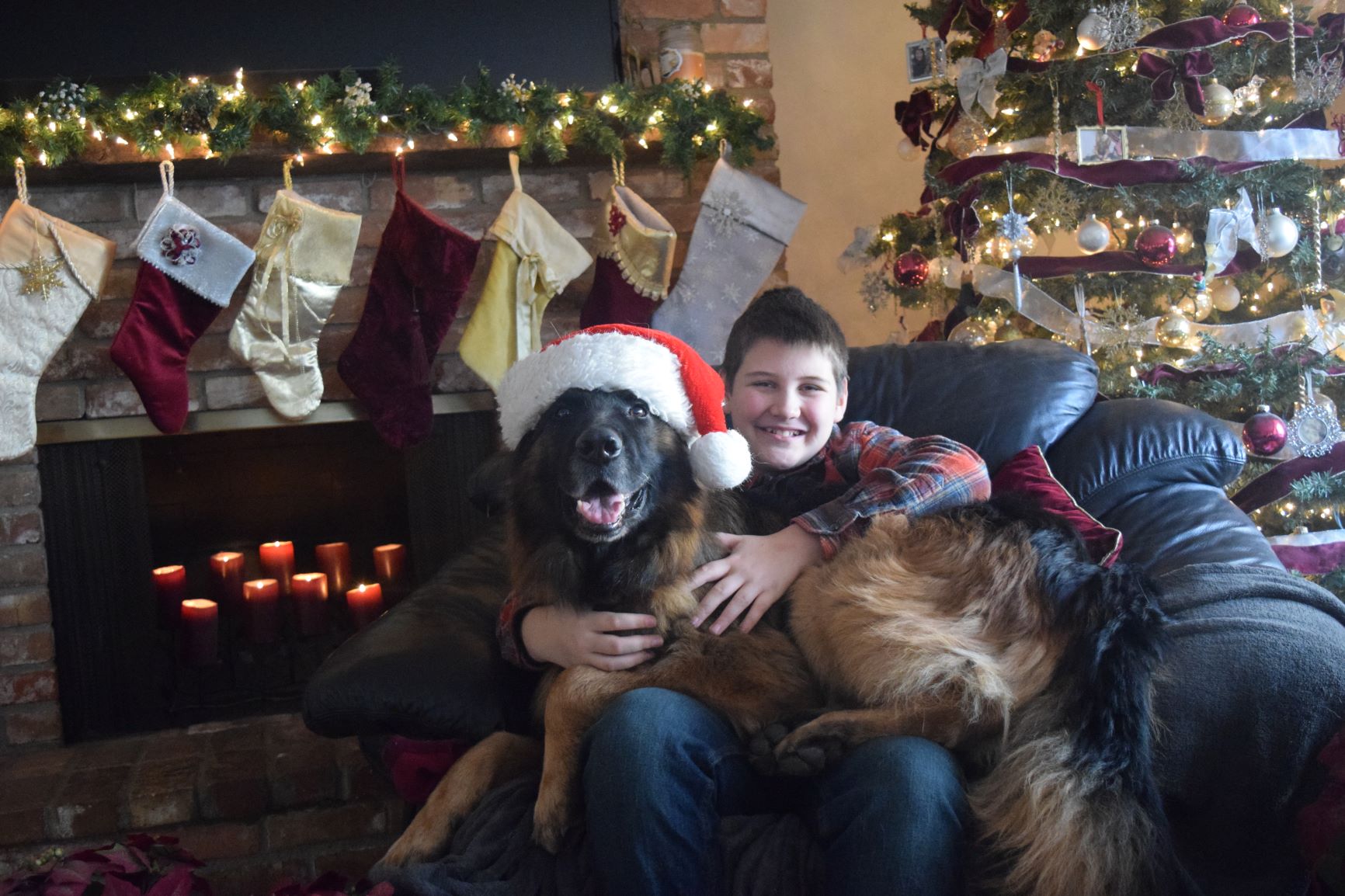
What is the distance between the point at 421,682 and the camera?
1.55m

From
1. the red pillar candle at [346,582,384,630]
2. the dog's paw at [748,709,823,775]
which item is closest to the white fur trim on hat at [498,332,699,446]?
the dog's paw at [748,709,823,775]

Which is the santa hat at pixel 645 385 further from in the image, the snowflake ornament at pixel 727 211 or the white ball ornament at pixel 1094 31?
the white ball ornament at pixel 1094 31

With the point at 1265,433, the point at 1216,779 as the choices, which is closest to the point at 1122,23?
the point at 1265,433

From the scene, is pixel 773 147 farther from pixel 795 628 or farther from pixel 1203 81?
pixel 795 628

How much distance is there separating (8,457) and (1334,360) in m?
3.50

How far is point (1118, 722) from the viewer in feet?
3.76

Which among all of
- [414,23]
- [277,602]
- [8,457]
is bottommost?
[277,602]

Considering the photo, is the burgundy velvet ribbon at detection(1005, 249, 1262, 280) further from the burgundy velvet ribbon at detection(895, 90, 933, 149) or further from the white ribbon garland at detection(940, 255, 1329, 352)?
the burgundy velvet ribbon at detection(895, 90, 933, 149)

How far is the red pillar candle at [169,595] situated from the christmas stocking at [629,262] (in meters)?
1.39

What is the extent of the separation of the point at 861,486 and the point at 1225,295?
6.56 ft

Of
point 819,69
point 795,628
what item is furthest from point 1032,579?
point 819,69

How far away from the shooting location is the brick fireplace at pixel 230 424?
8.10 ft

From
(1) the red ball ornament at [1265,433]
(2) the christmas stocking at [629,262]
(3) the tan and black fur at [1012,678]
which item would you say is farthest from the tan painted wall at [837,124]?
(3) the tan and black fur at [1012,678]

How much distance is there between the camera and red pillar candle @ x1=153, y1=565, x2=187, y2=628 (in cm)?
283
